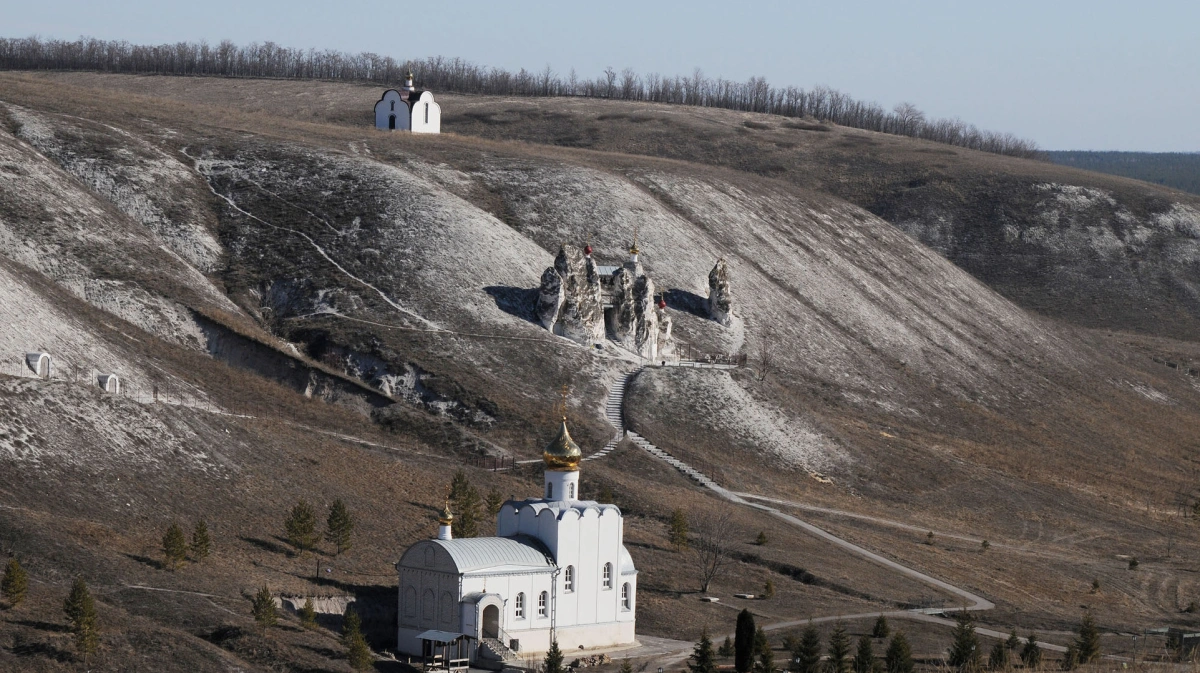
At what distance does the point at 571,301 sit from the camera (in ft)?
299

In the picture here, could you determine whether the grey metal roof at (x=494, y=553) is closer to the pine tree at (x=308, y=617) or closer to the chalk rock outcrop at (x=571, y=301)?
the pine tree at (x=308, y=617)

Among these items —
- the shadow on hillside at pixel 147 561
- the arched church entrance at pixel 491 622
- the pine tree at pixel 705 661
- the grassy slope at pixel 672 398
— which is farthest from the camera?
the grassy slope at pixel 672 398

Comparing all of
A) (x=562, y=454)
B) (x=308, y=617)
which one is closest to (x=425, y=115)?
(x=562, y=454)

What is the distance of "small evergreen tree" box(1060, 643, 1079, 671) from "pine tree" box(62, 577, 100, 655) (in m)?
28.0

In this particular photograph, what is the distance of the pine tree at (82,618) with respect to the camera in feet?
137

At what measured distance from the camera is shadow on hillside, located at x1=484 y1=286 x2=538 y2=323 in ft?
297

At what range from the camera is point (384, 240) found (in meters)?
95.1

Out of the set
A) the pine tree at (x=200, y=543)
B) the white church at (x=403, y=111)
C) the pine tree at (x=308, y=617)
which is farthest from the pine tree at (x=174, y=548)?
the white church at (x=403, y=111)

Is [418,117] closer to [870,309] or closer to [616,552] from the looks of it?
[870,309]

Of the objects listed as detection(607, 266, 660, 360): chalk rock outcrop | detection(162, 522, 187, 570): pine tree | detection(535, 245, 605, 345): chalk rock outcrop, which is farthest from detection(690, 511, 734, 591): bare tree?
detection(607, 266, 660, 360): chalk rock outcrop

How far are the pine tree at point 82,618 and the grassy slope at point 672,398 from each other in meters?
0.76

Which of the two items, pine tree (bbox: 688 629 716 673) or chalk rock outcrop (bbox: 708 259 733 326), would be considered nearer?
pine tree (bbox: 688 629 716 673)

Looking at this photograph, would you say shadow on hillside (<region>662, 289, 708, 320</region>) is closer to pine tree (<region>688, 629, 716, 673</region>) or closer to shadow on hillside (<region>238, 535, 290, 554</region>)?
shadow on hillside (<region>238, 535, 290, 554</region>)

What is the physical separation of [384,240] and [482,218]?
7.79 metres
